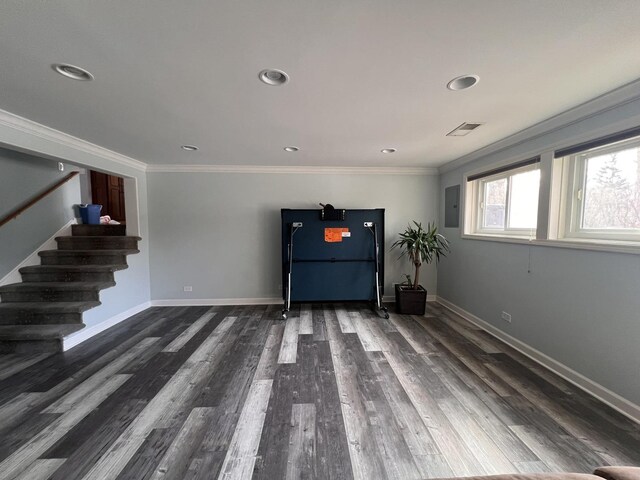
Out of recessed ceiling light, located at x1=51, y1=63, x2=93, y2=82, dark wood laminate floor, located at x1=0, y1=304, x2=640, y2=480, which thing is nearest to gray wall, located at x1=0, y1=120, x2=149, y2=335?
dark wood laminate floor, located at x1=0, y1=304, x2=640, y2=480

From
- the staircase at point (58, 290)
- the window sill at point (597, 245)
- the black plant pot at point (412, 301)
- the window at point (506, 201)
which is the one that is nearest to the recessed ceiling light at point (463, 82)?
the window at point (506, 201)

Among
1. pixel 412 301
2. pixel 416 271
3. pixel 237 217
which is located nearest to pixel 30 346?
pixel 237 217

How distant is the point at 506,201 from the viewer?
2.92 metres

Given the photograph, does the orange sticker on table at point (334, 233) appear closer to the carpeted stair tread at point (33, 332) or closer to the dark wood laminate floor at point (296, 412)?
the dark wood laminate floor at point (296, 412)

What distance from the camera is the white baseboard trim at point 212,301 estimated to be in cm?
394

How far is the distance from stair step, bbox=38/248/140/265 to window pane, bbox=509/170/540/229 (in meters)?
5.03

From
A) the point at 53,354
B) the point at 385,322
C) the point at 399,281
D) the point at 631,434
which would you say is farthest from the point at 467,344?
the point at 53,354

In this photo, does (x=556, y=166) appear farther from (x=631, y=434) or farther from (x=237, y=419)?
(x=237, y=419)

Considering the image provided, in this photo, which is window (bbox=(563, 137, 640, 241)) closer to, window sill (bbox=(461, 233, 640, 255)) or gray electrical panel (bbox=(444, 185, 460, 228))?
window sill (bbox=(461, 233, 640, 255))

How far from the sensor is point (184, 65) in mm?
1411

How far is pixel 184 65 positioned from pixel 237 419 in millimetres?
2249

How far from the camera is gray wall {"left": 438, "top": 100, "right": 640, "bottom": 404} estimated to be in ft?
5.58

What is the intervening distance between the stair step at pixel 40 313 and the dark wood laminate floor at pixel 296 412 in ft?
1.26

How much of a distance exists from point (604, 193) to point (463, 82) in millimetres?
1544
